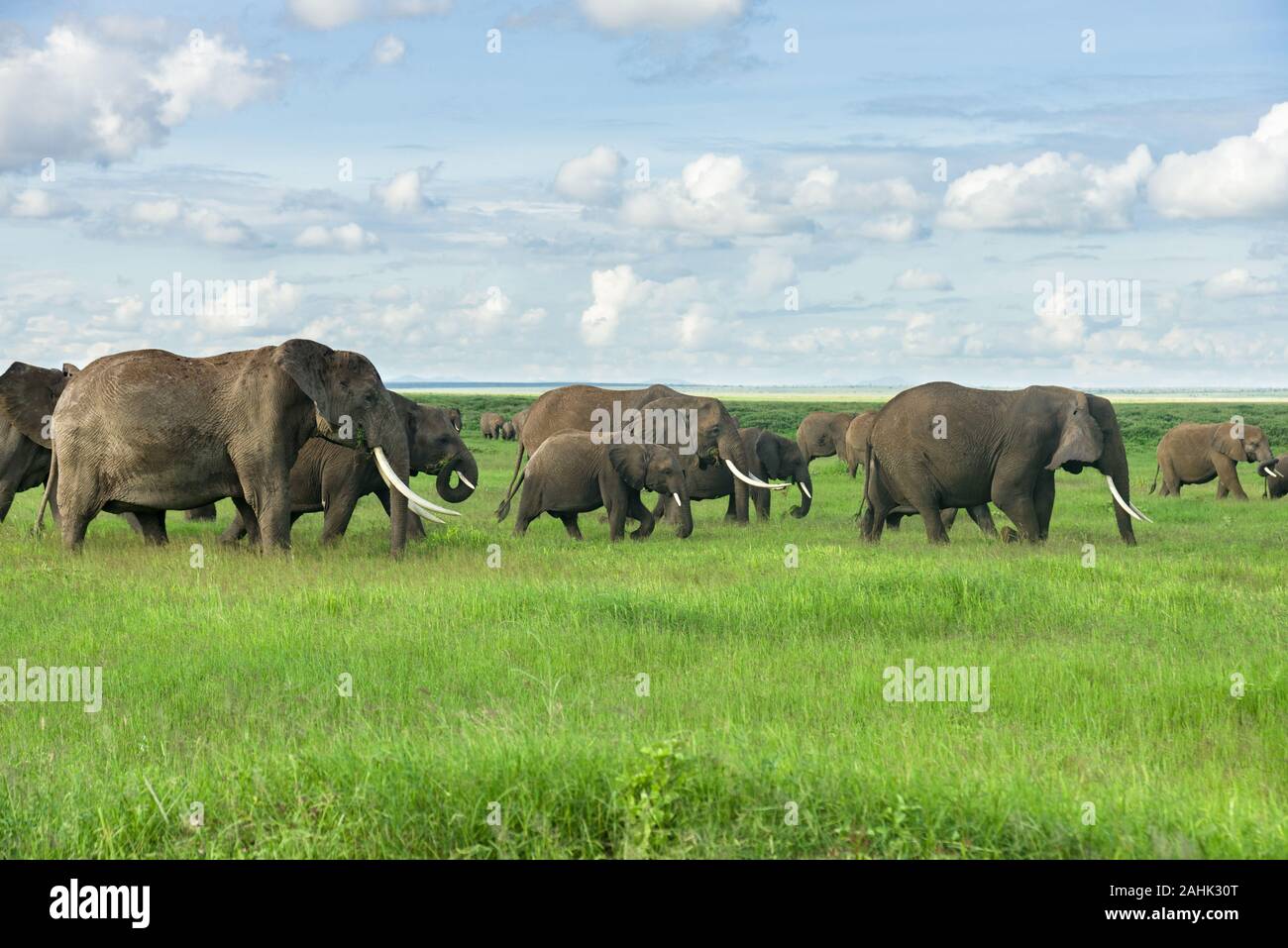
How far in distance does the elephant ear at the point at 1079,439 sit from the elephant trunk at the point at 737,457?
250 inches

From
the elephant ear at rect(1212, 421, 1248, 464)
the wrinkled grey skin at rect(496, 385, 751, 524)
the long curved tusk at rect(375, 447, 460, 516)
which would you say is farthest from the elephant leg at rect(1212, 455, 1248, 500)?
the long curved tusk at rect(375, 447, 460, 516)

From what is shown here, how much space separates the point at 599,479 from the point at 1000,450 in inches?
224

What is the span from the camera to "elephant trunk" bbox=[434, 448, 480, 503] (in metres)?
19.6

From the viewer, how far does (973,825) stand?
5.49m

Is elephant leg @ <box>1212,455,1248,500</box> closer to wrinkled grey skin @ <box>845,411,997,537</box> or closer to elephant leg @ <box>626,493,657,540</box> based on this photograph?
wrinkled grey skin @ <box>845,411,997,537</box>

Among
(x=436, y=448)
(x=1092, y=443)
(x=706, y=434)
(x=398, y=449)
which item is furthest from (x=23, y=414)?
(x=1092, y=443)

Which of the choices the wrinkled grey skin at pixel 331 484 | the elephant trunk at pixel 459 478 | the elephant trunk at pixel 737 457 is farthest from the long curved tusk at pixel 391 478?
the elephant trunk at pixel 737 457

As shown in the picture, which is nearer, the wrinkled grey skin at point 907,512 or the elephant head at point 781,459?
the wrinkled grey skin at point 907,512

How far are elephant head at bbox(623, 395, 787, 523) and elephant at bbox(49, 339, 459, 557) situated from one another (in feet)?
25.0

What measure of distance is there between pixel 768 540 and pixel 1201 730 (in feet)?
36.7

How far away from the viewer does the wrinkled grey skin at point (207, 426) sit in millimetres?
15359

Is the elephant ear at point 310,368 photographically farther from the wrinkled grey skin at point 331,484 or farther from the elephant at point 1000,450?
the elephant at point 1000,450
